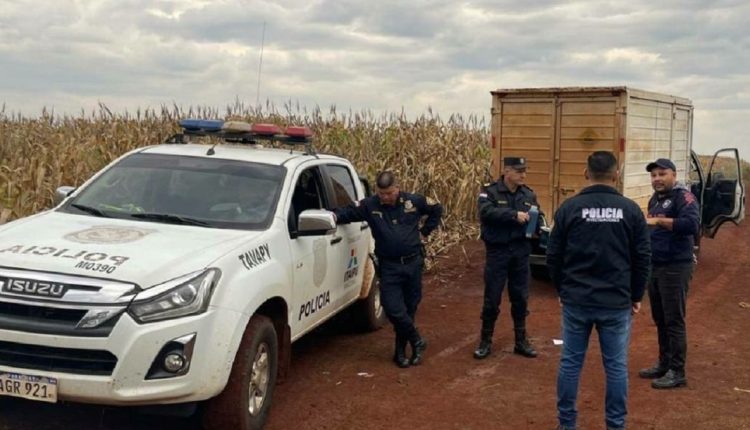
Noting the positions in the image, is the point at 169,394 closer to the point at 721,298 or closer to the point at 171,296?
the point at 171,296

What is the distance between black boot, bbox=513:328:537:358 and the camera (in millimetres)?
7348

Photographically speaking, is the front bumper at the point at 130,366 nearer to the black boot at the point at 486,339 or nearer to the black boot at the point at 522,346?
the black boot at the point at 486,339

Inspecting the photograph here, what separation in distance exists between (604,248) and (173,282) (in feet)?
8.51

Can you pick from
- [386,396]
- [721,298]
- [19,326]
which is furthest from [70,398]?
[721,298]

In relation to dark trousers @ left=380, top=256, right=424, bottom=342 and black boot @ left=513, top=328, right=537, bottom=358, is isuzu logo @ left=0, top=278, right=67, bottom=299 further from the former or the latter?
black boot @ left=513, top=328, right=537, bottom=358

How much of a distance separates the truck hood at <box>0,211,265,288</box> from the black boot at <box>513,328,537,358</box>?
10.1ft

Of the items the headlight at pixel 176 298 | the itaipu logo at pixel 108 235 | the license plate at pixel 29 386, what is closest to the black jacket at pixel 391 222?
the itaipu logo at pixel 108 235

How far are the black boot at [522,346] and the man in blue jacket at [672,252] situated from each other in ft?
4.03

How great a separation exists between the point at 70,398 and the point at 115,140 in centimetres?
758

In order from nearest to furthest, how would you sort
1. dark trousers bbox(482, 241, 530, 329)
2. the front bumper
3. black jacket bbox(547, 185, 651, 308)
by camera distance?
the front bumper → black jacket bbox(547, 185, 651, 308) → dark trousers bbox(482, 241, 530, 329)

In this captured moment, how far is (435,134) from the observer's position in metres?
14.8

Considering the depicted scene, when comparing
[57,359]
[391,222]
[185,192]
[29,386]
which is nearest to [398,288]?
[391,222]

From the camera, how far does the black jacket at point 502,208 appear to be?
7.09 metres

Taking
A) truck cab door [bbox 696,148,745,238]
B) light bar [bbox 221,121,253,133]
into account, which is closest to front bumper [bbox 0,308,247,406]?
light bar [bbox 221,121,253,133]
